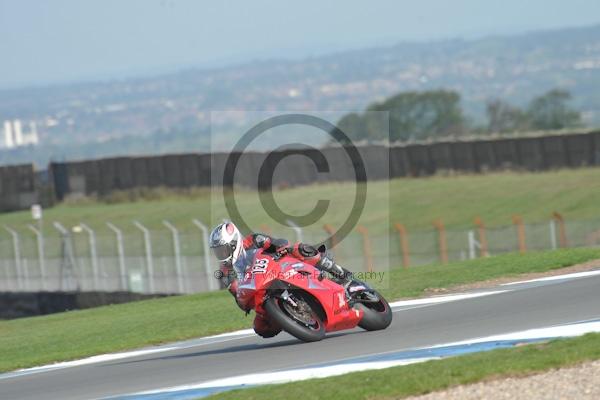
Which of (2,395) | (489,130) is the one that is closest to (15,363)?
(2,395)

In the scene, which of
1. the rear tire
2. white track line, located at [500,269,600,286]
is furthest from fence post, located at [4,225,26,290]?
the rear tire

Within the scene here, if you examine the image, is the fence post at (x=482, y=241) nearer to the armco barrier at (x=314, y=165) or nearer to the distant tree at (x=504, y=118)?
the armco barrier at (x=314, y=165)

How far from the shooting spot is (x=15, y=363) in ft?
51.1

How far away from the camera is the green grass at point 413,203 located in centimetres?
4109

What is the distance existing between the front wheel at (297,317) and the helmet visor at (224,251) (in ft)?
1.96

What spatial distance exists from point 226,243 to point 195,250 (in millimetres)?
14562

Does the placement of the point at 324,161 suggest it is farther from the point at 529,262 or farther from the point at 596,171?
the point at 529,262

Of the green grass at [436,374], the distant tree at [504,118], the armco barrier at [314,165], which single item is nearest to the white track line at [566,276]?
the green grass at [436,374]

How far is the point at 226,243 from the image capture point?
12.8 m

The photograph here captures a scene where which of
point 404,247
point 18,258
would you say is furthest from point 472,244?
point 18,258

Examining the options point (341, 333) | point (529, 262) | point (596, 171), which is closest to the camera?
point (341, 333)

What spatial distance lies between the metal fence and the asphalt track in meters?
11.0

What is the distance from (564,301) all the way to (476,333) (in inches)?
81.9

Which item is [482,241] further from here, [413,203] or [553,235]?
[413,203]
